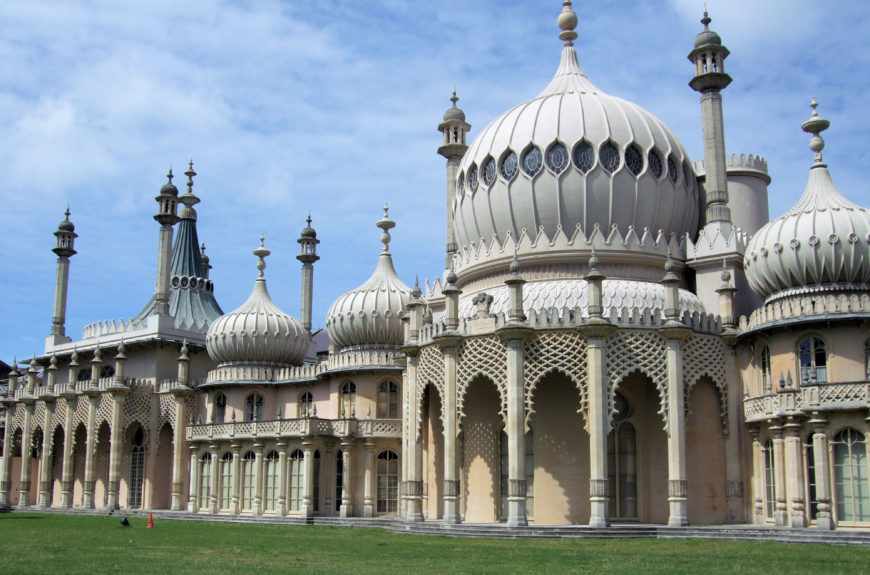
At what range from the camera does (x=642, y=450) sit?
2855 cm

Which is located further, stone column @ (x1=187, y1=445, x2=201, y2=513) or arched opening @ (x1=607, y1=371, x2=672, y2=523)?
stone column @ (x1=187, y1=445, x2=201, y2=513)

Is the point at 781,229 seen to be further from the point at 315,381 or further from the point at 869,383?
the point at 315,381

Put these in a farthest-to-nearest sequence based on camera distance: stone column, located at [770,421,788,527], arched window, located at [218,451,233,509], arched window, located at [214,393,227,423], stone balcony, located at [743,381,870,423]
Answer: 1. arched window, located at [214,393,227,423]
2. arched window, located at [218,451,233,509]
3. stone column, located at [770,421,788,527]
4. stone balcony, located at [743,381,870,423]

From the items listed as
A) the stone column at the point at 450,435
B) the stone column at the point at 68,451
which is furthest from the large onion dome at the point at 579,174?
the stone column at the point at 68,451

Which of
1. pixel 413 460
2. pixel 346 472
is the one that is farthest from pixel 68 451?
pixel 413 460

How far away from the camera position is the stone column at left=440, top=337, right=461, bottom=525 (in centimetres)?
2775

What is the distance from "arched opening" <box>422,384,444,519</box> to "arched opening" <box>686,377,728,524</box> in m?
7.75

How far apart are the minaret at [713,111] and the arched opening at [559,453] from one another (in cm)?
771

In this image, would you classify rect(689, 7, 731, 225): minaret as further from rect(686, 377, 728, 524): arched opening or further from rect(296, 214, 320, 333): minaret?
rect(296, 214, 320, 333): minaret

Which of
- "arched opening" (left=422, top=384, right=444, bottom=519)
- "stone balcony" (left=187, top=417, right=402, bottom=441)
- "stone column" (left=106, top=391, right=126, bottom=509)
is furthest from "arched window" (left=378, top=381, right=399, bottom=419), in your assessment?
"stone column" (left=106, top=391, right=126, bottom=509)

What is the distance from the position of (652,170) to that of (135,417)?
26.1m

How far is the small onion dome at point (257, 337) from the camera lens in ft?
139

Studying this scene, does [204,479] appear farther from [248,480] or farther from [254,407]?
[254,407]

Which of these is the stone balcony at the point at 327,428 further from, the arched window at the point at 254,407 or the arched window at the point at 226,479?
the arched window at the point at 254,407
